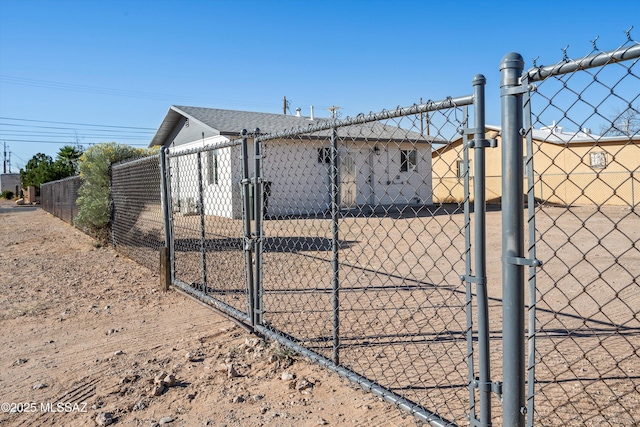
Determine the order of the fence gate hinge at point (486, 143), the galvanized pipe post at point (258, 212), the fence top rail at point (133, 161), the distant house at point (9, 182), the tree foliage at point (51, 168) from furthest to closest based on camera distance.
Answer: the distant house at point (9, 182) < the tree foliage at point (51, 168) < the fence top rail at point (133, 161) < the galvanized pipe post at point (258, 212) < the fence gate hinge at point (486, 143)

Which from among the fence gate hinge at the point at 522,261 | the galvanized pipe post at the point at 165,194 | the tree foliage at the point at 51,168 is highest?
the tree foliage at the point at 51,168

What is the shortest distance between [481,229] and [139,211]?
7428 millimetres

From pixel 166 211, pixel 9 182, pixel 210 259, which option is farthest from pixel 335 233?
pixel 9 182

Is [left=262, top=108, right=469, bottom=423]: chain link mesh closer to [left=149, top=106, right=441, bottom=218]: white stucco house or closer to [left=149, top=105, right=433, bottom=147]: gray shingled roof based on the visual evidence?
[left=149, top=106, right=441, bottom=218]: white stucco house

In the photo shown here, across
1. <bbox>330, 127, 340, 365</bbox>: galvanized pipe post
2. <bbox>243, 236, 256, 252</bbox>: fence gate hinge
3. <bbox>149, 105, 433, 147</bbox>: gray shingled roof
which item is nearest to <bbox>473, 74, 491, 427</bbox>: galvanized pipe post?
<bbox>330, 127, 340, 365</bbox>: galvanized pipe post

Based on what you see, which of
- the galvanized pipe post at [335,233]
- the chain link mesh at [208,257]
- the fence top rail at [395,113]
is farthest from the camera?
the chain link mesh at [208,257]

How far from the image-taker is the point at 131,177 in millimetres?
8758

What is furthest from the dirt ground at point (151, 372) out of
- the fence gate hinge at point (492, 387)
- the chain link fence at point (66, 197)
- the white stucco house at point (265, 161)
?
the white stucco house at point (265, 161)

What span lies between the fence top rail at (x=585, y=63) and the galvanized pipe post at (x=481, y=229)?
28 centimetres

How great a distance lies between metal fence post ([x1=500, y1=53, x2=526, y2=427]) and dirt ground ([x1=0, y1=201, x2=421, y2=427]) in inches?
37.6

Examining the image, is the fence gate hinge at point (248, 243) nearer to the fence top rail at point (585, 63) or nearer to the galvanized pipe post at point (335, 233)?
the galvanized pipe post at point (335, 233)

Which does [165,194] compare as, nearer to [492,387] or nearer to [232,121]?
[492,387]

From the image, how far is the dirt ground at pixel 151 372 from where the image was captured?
10.3 feet

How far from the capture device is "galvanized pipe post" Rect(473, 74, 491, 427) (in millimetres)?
2230
